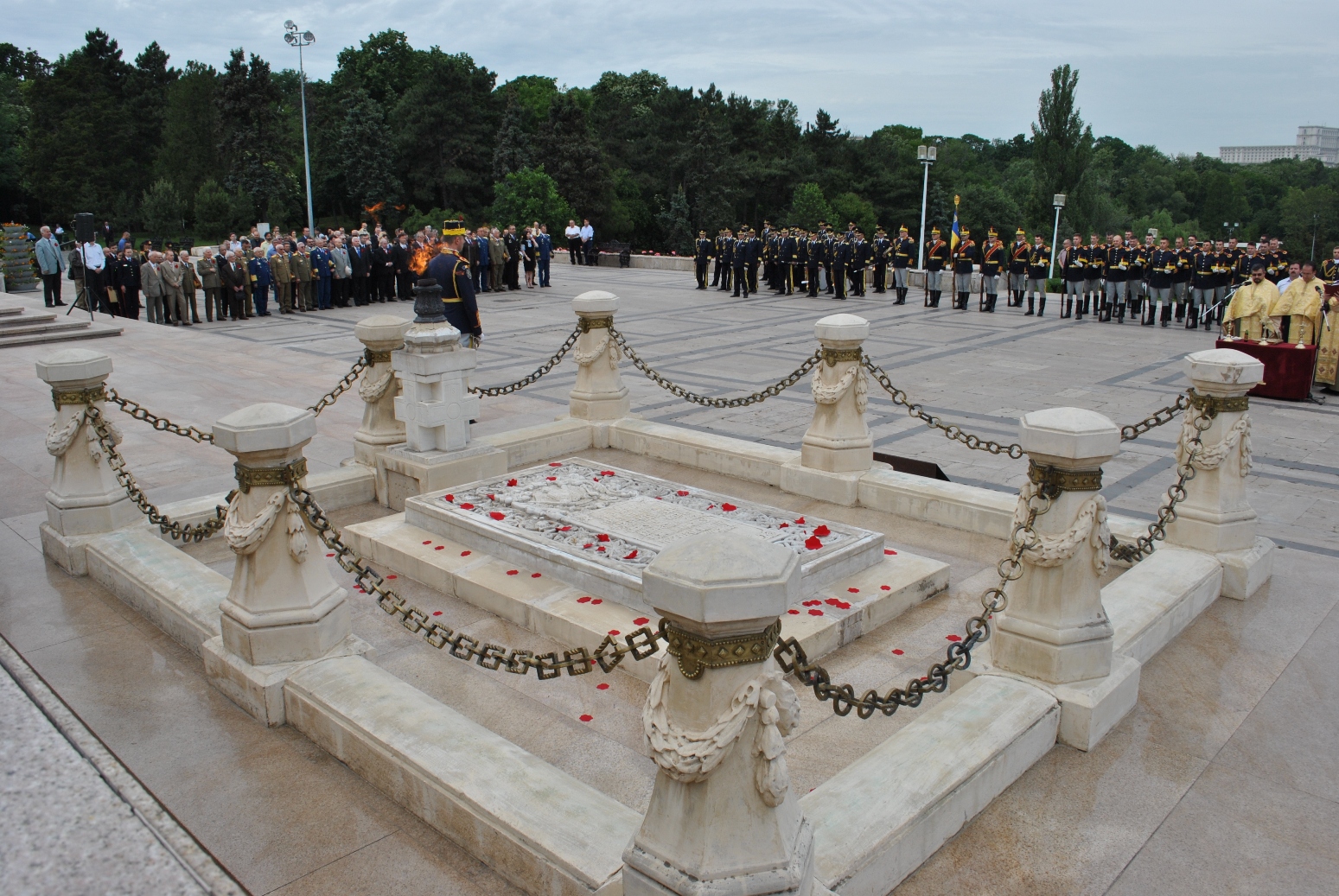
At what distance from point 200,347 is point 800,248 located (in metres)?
15.3

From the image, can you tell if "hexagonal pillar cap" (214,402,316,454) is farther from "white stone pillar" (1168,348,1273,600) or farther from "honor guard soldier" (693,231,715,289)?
"honor guard soldier" (693,231,715,289)

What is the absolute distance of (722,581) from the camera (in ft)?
8.95

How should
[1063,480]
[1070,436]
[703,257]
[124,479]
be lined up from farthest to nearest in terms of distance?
[703,257] < [124,479] < [1063,480] < [1070,436]

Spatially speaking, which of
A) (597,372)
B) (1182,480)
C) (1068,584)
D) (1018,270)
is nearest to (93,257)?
(597,372)

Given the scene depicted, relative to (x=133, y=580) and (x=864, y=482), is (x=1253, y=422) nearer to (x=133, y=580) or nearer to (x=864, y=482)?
(x=864, y=482)

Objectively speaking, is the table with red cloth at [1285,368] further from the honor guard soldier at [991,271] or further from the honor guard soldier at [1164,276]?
the honor guard soldier at [991,271]

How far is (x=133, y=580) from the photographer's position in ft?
20.0

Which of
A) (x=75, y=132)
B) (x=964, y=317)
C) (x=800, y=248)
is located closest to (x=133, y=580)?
(x=964, y=317)

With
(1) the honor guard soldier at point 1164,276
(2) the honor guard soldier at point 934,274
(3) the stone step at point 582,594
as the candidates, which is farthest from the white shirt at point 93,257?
(1) the honor guard soldier at point 1164,276

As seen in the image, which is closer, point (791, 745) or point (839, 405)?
point (791, 745)

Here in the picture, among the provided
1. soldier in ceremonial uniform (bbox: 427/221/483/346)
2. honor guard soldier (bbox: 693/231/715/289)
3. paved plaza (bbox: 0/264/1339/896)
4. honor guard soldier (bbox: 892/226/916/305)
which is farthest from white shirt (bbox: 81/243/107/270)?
honor guard soldier (bbox: 892/226/916/305)

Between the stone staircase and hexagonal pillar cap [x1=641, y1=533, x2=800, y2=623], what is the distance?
1739 centimetres

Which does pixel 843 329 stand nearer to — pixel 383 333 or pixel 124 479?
pixel 383 333

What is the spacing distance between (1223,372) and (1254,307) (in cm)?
930
